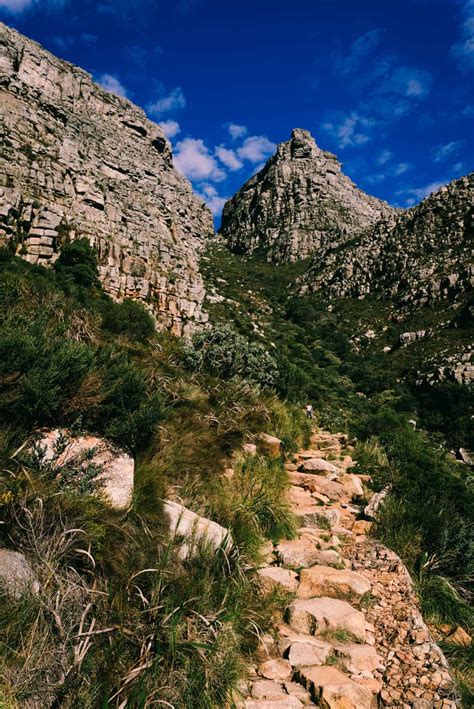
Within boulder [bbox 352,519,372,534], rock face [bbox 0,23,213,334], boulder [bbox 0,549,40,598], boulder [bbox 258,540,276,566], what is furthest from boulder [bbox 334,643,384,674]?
rock face [bbox 0,23,213,334]

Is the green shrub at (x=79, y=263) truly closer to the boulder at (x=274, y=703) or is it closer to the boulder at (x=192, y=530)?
the boulder at (x=192, y=530)

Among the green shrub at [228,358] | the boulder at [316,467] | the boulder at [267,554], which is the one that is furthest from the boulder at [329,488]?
the green shrub at [228,358]

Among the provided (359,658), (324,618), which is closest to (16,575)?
(324,618)

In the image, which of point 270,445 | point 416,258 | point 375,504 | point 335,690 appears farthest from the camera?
point 416,258

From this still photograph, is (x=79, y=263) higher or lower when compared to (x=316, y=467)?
higher

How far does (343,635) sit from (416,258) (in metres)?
40.2

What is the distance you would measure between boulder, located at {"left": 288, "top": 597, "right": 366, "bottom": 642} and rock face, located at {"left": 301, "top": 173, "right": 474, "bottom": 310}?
28527 mm

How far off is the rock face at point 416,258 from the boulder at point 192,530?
28.7 metres

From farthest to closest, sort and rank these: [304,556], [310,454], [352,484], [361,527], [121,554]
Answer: [310,454], [352,484], [361,527], [304,556], [121,554]

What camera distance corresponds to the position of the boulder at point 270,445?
246 inches

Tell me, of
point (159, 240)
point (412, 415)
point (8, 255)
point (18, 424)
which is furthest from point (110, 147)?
point (18, 424)

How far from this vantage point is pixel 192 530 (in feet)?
10.5

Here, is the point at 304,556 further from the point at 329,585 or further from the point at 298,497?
the point at 298,497

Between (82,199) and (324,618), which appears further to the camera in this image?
(82,199)
